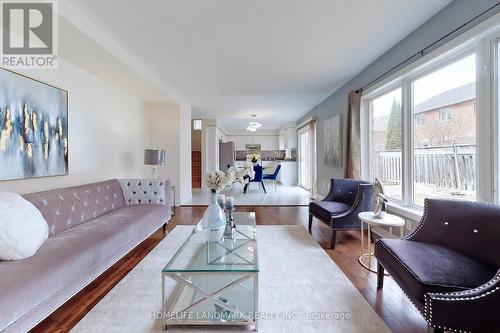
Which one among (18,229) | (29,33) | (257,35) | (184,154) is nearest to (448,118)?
(257,35)

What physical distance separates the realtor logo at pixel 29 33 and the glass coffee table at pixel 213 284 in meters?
2.29

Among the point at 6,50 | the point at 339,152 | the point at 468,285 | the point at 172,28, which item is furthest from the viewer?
the point at 339,152

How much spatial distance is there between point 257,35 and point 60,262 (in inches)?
104

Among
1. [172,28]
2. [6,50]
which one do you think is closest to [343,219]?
[172,28]

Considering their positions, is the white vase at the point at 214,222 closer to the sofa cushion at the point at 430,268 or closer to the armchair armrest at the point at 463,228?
the sofa cushion at the point at 430,268

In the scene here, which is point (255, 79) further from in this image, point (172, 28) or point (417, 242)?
point (417, 242)

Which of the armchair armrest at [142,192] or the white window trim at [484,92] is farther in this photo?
the armchair armrest at [142,192]

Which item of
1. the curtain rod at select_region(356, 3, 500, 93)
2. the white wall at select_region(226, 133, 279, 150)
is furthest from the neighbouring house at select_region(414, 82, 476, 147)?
the white wall at select_region(226, 133, 279, 150)

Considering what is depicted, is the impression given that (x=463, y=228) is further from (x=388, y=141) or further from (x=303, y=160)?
(x=303, y=160)

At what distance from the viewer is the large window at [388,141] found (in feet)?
9.94

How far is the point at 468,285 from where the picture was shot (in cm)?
123

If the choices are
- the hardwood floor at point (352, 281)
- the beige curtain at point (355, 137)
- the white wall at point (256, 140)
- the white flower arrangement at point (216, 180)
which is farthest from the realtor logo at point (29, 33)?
the white wall at point (256, 140)

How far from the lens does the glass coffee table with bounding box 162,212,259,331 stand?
145 cm

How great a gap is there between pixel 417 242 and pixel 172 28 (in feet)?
9.79
